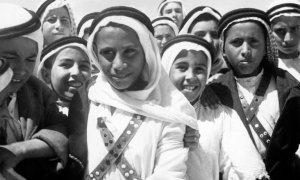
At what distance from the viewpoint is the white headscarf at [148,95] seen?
337 cm

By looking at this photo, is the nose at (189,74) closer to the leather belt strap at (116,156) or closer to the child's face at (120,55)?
the child's face at (120,55)

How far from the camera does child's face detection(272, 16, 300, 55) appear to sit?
5746 mm

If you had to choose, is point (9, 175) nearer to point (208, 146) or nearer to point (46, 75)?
point (208, 146)

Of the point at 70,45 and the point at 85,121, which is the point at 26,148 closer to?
the point at 85,121

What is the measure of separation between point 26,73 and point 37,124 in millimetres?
374

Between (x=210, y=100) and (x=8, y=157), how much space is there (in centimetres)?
213

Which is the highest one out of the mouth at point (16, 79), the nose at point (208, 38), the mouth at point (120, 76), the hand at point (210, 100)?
the nose at point (208, 38)

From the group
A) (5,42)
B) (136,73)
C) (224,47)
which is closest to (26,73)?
(5,42)

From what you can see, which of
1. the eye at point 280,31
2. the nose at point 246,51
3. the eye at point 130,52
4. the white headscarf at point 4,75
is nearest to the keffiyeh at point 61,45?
the eye at point 130,52

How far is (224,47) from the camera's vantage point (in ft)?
15.2

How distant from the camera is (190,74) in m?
4.22

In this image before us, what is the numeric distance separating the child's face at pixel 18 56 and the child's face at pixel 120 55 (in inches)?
21.1

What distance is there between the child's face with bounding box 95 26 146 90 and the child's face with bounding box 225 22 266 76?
131 centimetres

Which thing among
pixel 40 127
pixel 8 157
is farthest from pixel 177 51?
pixel 8 157
